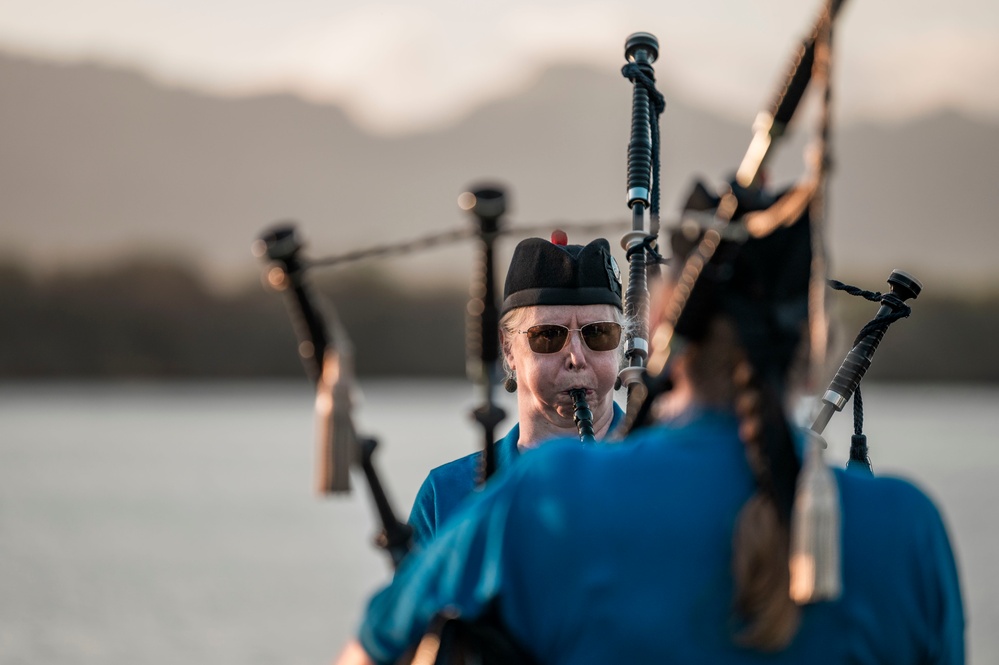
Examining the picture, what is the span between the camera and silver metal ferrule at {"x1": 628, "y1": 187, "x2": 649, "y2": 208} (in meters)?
3.78

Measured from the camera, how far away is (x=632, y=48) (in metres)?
3.86

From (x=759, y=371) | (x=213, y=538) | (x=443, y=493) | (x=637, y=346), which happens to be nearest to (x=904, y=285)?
(x=637, y=346)

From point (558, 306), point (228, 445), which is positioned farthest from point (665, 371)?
point (228, 445)

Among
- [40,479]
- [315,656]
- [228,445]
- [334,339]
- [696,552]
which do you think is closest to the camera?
[696,552]

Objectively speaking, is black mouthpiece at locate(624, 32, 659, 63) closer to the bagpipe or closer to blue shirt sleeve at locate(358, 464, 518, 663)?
the bagpipe

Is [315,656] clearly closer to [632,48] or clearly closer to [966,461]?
[632,48]

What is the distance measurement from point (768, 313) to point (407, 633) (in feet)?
2.68

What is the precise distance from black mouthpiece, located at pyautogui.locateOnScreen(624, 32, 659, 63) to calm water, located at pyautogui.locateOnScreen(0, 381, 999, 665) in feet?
4.40

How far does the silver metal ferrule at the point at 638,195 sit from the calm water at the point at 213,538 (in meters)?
0.99

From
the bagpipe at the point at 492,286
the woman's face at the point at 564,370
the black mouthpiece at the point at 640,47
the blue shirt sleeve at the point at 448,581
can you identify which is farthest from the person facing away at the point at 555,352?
the blue shirt sleeve at the point at 448,581

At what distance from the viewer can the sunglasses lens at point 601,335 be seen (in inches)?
151

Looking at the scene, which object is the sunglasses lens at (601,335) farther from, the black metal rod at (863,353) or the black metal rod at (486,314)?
the black metal rod at (486,314)

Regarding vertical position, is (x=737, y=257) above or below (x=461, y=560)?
above

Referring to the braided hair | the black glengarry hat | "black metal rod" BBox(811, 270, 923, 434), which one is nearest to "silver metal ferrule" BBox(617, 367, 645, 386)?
the black glengarry hat
